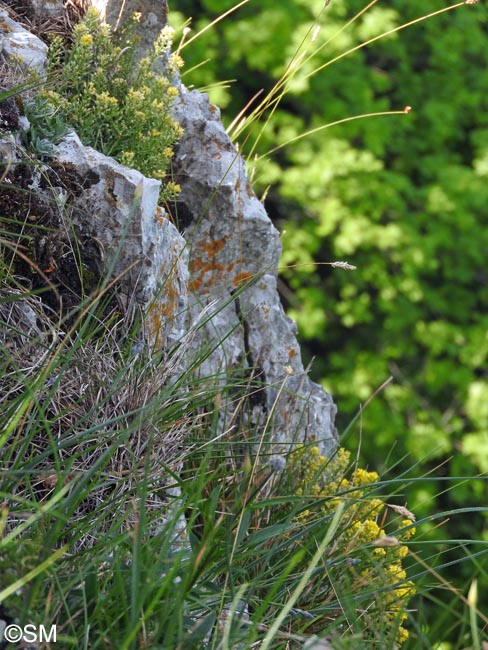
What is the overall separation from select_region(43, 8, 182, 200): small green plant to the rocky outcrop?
11cm

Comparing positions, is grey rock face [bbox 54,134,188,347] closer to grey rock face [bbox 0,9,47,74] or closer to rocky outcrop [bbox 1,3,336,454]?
rocky outcrop [bbox 1,3,336,454]

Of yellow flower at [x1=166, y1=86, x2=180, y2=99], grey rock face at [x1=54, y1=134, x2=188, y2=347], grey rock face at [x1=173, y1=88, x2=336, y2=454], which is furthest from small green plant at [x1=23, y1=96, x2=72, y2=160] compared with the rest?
grey rock face at [x1=173, y1=88, x2=336, y2=454]

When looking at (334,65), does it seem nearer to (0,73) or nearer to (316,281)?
(316,281)

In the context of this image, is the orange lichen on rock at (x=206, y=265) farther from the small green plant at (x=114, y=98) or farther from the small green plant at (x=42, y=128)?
the small green plant at (x=42, y=128)

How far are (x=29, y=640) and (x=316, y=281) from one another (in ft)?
24.1

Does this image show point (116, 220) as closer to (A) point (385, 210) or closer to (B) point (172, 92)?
(B) point (172, 92)

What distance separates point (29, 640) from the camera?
1.45 metres

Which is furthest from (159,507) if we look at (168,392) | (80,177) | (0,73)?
(0,73)

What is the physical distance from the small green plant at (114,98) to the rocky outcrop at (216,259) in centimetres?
11

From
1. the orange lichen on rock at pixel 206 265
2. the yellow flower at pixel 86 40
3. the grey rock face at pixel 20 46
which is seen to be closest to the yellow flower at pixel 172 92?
the yellow flower at pixel 86 40

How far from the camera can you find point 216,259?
3.11m

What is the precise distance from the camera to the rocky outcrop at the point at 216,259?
97.2 inches

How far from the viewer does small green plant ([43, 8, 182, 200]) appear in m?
2.57

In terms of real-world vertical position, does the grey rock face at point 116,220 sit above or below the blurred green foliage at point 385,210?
above
